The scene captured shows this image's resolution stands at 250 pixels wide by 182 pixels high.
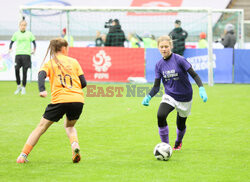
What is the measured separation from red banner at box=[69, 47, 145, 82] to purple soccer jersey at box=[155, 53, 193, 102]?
12443 millimetres

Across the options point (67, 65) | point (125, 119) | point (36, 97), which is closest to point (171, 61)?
point (67, 65)

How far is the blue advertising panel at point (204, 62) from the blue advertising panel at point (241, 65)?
0.24m

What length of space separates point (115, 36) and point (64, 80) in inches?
552

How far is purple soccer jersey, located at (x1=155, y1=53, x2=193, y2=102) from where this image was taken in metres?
7.20

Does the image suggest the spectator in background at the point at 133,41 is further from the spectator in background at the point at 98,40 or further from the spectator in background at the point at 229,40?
the spectator in background at the point at 229,40

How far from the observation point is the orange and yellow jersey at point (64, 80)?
254 inches

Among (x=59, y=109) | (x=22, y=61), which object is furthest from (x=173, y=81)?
(x=22, y=61)

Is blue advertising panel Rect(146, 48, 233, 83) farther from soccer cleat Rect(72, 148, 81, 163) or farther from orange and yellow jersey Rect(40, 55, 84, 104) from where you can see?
soccer cleat Rect(72, 148, 81, 163)

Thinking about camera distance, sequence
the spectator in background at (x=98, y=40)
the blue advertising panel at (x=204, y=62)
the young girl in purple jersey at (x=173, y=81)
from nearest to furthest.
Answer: the young girl in purple jersey at (x=173, y=81)
the blue advertising panel at (x=204, y=62)
the spectator in background at (x=98, y=40)

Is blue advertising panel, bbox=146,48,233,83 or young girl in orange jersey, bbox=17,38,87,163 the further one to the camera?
blue advertising panel, bbox=146,48,233,83
